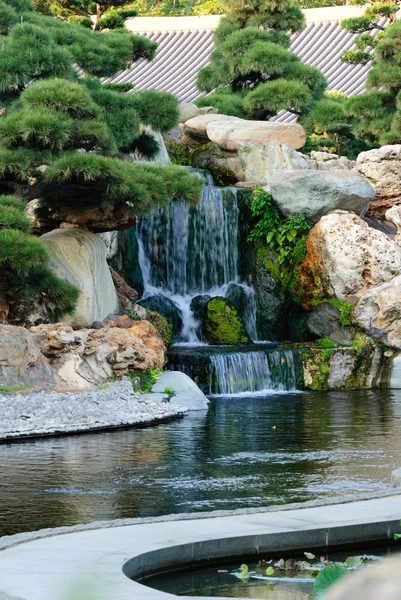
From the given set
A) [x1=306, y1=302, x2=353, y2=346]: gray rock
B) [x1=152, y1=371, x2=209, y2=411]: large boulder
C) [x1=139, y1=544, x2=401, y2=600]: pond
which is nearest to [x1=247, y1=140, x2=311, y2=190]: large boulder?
[x1=306, y1=302, x2=353, y2=346]: gray rock

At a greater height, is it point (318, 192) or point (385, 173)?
point (385, 173)

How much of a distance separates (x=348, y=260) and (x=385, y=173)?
4.67 metres

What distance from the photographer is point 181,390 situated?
16484 millimetres

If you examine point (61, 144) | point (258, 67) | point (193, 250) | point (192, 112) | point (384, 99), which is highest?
point (258, 67)

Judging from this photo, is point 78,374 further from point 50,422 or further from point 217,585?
point 217,585

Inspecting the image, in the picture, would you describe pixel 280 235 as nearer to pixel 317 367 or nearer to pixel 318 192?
pixel 318 192

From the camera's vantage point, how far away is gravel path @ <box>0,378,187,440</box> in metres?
12.9

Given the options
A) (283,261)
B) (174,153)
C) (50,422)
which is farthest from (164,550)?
(174,153)

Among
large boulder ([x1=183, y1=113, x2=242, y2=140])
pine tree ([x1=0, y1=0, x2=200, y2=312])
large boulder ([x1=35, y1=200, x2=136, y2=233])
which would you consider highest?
large boulder ([x1=183, y1=113, x2=242, y2=140])

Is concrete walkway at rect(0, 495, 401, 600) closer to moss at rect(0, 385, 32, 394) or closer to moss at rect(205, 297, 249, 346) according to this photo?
moss at rect(0, 385, 32, 394)

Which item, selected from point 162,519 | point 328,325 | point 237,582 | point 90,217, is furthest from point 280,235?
point 237,582

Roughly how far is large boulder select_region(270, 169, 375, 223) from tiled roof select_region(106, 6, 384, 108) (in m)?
17.1

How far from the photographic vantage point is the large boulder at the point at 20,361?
14.6 meters

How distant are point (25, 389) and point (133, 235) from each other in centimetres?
877
